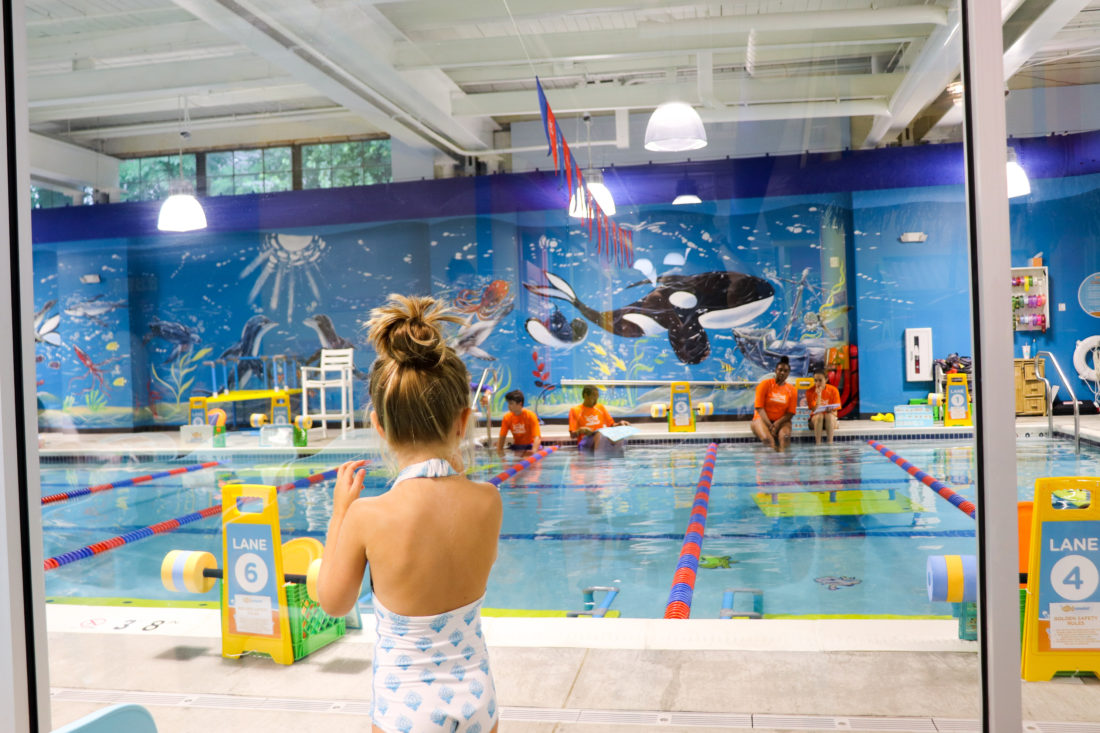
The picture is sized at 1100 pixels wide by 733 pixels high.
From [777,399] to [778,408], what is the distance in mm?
50

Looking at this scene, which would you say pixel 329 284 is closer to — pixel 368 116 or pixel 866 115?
pixel 368 116

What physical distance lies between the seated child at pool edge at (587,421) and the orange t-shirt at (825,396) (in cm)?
133

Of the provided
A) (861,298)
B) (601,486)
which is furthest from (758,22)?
(601,486)

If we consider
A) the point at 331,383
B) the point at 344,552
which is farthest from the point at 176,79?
the point at 344,552

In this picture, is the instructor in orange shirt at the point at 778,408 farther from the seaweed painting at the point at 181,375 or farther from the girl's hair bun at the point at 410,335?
the girl's hair bun at the point at 410,335

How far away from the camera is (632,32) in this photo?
3719 mm

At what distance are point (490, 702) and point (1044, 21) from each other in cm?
186

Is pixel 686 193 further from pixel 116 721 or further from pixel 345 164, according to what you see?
pixel 116 721

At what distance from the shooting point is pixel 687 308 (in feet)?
14.3

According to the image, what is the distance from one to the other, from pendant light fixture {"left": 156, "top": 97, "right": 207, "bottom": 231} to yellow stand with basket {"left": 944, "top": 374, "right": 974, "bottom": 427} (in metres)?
2.90

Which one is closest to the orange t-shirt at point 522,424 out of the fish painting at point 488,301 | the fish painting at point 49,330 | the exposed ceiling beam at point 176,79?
the fish painting at point 488,301

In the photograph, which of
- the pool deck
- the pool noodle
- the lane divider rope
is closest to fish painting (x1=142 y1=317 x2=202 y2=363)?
the pool noodle

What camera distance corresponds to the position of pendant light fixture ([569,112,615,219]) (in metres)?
4.40

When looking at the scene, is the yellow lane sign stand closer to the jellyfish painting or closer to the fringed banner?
the jellyfish painting
